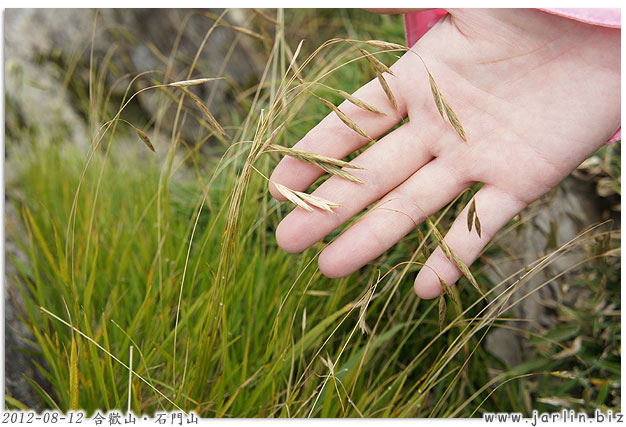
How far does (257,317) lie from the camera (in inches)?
37.1

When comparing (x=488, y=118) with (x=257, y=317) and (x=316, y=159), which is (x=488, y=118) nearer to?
(x=316, y=159)

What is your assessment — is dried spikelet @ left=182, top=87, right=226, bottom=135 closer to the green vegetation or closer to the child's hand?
the green vegetation

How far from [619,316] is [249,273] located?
2.64 ft

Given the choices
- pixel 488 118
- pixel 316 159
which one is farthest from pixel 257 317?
pixel 488 118

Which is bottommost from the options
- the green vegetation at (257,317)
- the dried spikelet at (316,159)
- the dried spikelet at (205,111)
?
the green vegetation at (257,317)

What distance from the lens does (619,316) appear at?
1081 millimetres

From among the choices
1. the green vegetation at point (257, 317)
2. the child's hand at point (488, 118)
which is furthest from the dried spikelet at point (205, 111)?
the child's hand at point (488, 118)

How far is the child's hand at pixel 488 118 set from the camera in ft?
2.95

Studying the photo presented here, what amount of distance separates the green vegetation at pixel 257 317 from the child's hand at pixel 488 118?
0.34 feet

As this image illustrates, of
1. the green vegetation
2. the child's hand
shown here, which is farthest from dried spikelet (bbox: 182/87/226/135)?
the child's hand

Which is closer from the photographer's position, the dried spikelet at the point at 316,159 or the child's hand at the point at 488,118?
the dried spikelet at the point at 316,159

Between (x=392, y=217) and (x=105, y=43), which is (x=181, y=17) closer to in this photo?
(x=105, y=43)

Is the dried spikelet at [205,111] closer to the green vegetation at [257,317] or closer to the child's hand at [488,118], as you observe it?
the green vegetation at [257,317]

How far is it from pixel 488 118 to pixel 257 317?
0.57m
